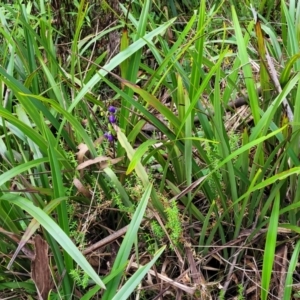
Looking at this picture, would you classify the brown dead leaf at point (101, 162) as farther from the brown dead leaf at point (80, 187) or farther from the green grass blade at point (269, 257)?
the green grass blade at point (269, 257)

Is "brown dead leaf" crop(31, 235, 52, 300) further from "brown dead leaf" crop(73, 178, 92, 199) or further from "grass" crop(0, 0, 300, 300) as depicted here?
"brown dead leaf" crop(73, 178, 92, 199)

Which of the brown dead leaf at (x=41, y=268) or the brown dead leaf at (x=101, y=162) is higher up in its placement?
the brown dead leaf at (x=101, y=162)

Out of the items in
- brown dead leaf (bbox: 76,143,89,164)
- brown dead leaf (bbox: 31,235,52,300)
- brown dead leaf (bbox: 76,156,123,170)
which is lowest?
brown dead leaf (bbox: 31,235,52,300)

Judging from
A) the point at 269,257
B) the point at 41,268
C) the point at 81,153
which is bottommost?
the point at 269,257

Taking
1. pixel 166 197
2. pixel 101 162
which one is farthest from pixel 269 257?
pixel 101 162

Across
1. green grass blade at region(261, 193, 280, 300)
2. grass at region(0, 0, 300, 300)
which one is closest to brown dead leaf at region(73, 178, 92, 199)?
grass at region(0, 0, 300, 300)

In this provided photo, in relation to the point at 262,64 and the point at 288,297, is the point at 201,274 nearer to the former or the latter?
the point at 288,297

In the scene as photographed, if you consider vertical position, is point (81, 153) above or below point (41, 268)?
above

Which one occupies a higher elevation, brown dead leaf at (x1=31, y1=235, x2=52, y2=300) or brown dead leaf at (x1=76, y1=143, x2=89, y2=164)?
brown dead leaf at (x1=76, y1=143, x2=89, y2=164)

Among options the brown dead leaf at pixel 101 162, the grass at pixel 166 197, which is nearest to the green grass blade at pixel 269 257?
the grass at pixel 166 197

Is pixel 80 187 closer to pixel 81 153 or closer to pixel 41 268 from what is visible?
pixel 81 153
